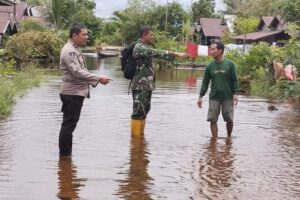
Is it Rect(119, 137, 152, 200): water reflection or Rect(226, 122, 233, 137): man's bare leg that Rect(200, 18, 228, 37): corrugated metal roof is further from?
Rect(119, 137, 152, 200): water reflection

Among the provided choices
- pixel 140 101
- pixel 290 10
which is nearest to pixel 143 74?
pixel 140 101

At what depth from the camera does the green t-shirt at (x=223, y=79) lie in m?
8.99

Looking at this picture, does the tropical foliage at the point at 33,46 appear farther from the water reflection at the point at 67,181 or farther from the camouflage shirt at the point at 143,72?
the water reflection at the point at 67,181

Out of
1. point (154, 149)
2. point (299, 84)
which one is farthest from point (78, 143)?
point (299, 84)

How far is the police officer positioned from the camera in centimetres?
692

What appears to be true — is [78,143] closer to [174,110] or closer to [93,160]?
[93,160]

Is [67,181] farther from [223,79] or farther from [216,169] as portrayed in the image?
[223,79]

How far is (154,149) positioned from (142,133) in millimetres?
1137

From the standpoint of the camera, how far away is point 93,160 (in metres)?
7.16

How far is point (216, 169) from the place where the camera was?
6.88 metres

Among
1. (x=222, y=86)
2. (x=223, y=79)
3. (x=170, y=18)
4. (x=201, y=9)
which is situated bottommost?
(x=222, y=86)

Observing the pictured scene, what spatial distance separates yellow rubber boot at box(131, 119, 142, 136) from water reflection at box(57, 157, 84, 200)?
79.5 inches

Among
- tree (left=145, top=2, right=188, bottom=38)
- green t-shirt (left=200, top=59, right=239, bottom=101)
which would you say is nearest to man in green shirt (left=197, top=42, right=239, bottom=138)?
green t-shirt (left=200, top=59, right=239, bottom=101)

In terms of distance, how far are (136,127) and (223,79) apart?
1596 mm
